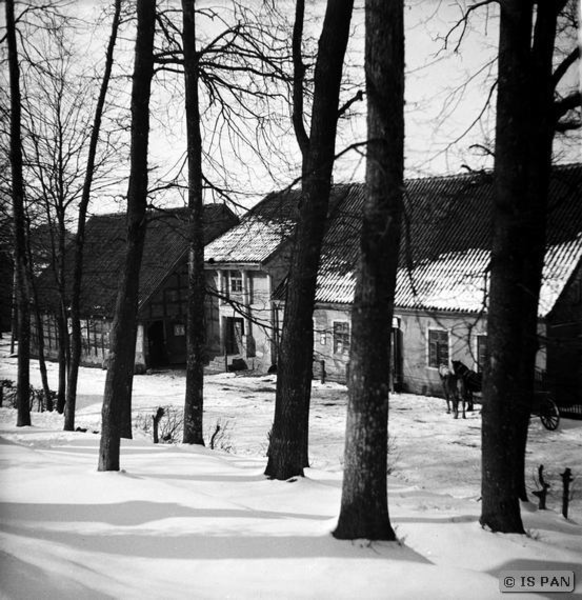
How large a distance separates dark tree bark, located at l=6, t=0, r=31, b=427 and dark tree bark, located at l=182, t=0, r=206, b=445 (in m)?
2.88

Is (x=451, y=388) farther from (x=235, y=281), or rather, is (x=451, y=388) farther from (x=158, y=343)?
(x=158, y=343)

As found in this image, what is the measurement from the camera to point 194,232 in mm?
9492

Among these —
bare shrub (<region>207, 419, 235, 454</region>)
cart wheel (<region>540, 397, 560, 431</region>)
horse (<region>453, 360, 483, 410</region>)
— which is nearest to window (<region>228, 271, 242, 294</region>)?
bare shrub (<region>207, 419, 235, 454</region>)

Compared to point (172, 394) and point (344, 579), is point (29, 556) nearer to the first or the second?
point (344, 579)

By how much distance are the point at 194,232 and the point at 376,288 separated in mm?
5112

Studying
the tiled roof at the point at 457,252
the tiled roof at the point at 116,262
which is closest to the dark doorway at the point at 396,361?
the tiled roof at the point at 457,252

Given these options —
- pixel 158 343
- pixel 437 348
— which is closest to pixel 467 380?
pixel 437 348

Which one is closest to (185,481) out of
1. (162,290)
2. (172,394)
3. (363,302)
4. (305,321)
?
(305,321)

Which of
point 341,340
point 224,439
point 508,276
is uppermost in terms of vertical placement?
point 508,276

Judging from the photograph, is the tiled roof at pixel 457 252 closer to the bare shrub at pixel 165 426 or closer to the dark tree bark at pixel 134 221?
the bare shrub at pixel 165 426

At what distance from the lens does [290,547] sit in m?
4.81

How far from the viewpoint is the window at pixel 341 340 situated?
20214 mm

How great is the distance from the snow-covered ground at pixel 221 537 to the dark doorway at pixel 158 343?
1614 centimetres

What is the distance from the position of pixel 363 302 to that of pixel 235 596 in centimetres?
256
